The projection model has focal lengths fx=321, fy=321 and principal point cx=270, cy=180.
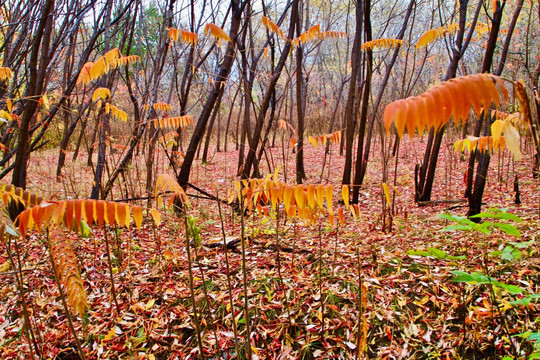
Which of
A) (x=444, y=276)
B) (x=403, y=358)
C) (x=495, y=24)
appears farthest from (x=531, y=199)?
(x=403, y=358)

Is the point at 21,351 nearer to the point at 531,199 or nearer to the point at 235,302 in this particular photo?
the point at 235,302

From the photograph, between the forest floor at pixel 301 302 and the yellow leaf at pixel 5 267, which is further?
the yellow leaf at pixel 5 267

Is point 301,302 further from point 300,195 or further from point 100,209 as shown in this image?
point 100,209

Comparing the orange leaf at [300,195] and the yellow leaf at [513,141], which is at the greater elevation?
the yellow leaf at [513,141]

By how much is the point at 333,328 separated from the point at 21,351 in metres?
1.82

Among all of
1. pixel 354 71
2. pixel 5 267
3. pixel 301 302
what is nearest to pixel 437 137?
pixel 354 71

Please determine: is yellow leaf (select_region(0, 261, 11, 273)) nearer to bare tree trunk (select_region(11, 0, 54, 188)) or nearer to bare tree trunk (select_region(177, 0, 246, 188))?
bare tree trunk (select_region(11, 0, 54, 188))

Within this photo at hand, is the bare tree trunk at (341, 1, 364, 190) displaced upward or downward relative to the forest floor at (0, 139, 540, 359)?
upward

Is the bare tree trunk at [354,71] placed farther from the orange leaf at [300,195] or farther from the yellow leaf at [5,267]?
the yellow leaf at [5,267]

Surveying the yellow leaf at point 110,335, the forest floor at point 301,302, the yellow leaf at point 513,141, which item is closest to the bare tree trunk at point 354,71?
the forest floor at point 301,302

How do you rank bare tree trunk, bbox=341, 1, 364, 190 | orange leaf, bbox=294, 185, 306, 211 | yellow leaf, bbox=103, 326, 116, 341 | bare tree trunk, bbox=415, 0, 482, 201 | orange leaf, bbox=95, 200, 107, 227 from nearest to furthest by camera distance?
orange leaf, bbox=95, 200, 107, 227, orange leaf, bbox=294, 185, 306, 211, yellow leaf, bbox=103, 326, 116, 341, bare tree trunk, bbox=415, 0, 482, 201, bare tree trunk, bbox=341, 1, 364, 190

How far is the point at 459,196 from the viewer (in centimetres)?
507

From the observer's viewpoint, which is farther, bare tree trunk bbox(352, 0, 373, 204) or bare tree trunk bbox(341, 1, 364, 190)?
bare tree trunk bbox(341, 1, 364, 190)

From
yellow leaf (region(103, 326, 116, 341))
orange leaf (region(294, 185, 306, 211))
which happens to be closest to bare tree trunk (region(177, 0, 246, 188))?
yellow leaf (region(103, 326, 116, 341))
